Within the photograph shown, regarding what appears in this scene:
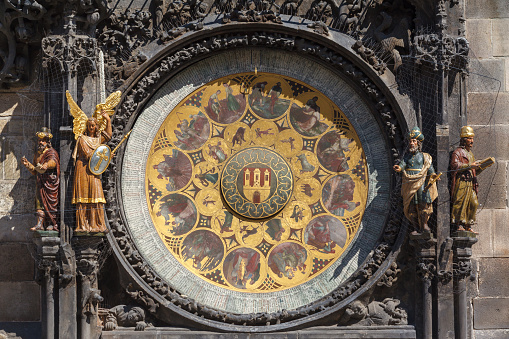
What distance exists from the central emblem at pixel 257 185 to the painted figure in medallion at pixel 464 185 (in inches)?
71.0

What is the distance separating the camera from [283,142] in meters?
12.1

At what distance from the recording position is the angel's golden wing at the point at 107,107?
11.4m

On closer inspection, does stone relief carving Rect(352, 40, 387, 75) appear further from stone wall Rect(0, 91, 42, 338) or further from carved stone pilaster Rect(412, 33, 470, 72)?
stone wall Rect(0, 91, 42, 338)

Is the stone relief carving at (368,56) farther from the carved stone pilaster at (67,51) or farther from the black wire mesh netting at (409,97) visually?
the carved stone pilaster at (67,51)

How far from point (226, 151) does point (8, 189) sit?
246 cm

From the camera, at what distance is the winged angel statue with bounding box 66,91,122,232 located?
11297 millimetres

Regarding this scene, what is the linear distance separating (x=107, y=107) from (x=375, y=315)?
3.62 metres

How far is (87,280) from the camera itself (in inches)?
449

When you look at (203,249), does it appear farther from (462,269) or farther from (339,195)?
(462,269)

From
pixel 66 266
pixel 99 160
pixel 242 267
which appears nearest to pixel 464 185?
pixel 242 267

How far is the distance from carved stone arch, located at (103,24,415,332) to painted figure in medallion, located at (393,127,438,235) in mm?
279

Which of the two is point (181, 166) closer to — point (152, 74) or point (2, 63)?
point (152, 74)

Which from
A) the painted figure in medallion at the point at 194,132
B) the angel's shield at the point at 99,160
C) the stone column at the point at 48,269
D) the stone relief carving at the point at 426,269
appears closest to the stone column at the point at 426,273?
the stone relief carving at the point at 426,269

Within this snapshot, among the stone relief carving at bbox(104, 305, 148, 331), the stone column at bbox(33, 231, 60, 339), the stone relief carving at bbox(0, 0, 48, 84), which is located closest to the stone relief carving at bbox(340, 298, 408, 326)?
the stone relief carving at bbox(104, 305, 148, 331)
